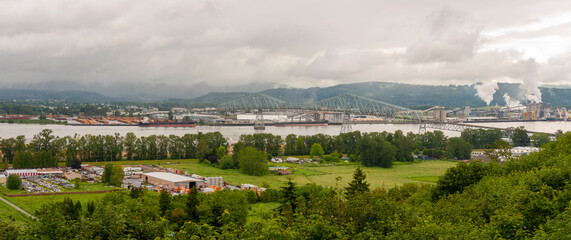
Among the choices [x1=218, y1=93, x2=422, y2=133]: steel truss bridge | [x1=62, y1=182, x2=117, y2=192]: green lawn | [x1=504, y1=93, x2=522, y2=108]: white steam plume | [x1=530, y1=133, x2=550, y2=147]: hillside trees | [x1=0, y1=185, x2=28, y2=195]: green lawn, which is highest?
[x1=504, y1=93, x2=522, y2=108]: white steam plume

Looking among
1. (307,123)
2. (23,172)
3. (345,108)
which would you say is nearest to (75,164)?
(23,172)

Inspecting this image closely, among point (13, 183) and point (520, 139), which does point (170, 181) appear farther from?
point (520, 139)

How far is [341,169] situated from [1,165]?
10596 millimetres

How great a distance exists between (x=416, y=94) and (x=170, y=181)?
9123 cm

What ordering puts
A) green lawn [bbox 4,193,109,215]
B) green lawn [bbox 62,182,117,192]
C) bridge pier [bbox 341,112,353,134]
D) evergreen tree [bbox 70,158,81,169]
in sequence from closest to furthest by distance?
1. green lawn [bbox 4,193,109,215]
2. green lawn [bbox 62,182,117,192]
3. evergreen tree [bbox 70,158,81,169]
4. bridge pier [bbox 341,112,353,134]

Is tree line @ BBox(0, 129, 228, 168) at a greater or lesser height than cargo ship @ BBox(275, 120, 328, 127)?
lesser

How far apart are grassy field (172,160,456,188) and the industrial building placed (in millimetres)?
1106

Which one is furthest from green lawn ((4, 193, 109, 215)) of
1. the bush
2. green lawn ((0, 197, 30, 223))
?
the bush

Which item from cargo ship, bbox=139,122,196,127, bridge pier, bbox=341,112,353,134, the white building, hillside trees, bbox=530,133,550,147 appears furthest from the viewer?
cargo ship, bbox=139,122,196,127

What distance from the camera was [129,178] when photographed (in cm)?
1200

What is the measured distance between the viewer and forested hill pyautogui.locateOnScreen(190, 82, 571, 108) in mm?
71375

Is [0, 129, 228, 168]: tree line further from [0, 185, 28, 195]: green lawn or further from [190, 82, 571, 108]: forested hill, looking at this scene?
[190, 82, 571, 108]: forested hill

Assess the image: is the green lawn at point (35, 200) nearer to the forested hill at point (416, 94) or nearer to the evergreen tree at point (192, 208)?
the evergreen tree at point (192, 208)

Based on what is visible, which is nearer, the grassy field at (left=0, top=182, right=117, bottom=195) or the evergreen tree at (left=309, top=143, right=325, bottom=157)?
the grassy field at (left=0, top=182, right=117, bottom=195)
